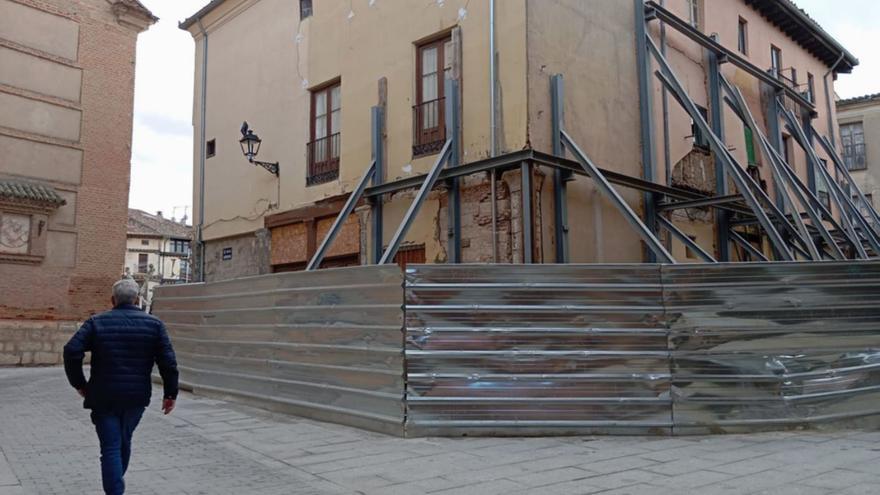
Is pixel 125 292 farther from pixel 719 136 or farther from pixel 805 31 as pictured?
pixel 805 31

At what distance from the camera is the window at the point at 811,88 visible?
1903 centimetres

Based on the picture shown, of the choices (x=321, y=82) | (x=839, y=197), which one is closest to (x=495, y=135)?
(x=321, y=82)

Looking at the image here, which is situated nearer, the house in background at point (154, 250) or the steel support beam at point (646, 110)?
the steel support beam at point (646, 110)

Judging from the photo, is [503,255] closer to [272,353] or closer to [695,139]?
[272,353]

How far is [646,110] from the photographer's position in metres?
11.9

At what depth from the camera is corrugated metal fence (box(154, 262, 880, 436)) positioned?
260 inches

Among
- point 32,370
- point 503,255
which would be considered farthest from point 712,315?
point 32,370

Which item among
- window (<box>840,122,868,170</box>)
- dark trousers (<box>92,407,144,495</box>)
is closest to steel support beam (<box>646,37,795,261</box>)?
dark trousers (<box>92,407,144,495</box>)

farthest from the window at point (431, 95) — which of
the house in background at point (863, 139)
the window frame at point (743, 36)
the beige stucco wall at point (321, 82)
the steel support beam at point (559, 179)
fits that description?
the house in background at point (863, 139)

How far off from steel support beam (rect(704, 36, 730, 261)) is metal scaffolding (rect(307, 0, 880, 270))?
20 mm

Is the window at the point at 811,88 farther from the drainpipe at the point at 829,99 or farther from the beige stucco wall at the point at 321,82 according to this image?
the beige stucco wall at the point at 321,82

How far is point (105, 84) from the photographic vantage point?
18172 mm

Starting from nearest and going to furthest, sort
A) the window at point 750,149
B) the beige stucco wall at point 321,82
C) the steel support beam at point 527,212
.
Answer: the steel support beam at point 527,212 → the beige stucco wall at point 321,82 → the window at point 750,149

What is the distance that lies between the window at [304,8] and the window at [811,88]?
13.7 metres
